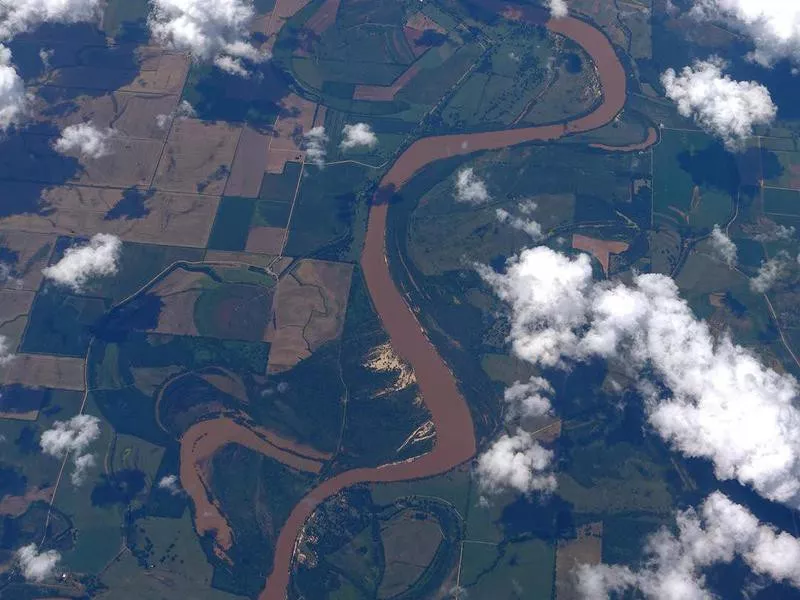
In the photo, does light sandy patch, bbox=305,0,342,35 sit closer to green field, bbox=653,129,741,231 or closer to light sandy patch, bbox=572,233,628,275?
light sandy patch, bbox=572,233,628,275

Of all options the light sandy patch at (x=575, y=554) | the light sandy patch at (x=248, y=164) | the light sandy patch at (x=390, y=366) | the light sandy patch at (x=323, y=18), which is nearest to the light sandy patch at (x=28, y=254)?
the light sandy patch at (x=248, y=164)

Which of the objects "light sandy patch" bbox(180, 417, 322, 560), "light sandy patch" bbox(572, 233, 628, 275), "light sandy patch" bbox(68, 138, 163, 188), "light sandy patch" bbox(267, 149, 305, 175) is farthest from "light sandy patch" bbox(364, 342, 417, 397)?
"light sandy patch" bbox(68, 138, 163, 188)

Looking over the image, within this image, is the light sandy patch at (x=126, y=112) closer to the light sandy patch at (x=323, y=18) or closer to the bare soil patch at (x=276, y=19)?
the bare soil patch at (x=276, y=19)

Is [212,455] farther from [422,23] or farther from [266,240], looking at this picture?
[422,23]

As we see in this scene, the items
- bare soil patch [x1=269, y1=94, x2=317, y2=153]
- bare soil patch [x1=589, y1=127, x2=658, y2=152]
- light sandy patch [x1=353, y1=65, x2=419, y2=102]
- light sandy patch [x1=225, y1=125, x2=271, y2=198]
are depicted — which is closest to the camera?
light sandy patch [x1=225, y1=125, x2=271, y2=198]

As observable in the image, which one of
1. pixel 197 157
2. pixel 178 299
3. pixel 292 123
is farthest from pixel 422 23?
pixel 178 299

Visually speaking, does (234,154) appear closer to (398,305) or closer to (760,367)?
(398,305)
